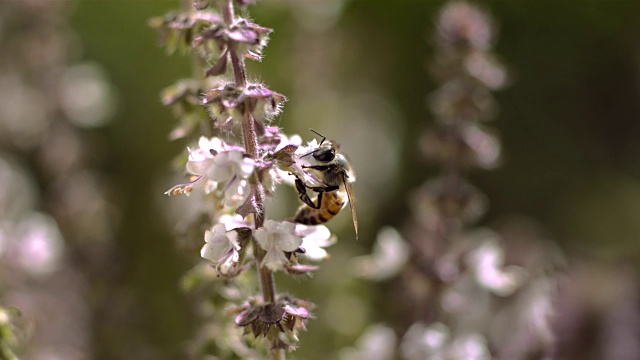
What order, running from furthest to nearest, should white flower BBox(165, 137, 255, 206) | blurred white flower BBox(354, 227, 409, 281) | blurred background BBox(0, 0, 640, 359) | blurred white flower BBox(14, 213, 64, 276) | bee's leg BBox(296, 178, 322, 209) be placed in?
1. blurred background BBox(0, 0, 640, 359)
2. blurred white flower BBox(14, 213, 64, 276)
3. blurred white flower BBox(354, 227, 409, 281)
4. bee's leg BBox(296, 178, 322, 209)
5. white flower BBox(165, 137, 255, 206)

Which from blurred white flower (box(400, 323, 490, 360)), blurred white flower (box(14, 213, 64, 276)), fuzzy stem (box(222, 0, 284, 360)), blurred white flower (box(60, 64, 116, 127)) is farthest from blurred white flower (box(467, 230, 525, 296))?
blurred white flower (box(60, 64, 116, 127))

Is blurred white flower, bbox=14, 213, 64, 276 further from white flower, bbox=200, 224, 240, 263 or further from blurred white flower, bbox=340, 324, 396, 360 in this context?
white flower, bbox=200, 224, 240, 263

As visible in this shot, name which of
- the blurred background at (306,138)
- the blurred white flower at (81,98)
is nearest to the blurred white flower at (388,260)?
the blurred background at (306,138)

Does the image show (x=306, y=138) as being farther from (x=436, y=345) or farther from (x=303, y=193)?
(x=303, y=193)

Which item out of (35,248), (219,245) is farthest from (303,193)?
(35,248)

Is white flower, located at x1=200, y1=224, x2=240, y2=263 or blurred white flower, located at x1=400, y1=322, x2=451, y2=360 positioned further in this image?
blurred white flower, located at x1=400, y1=322, x2=451, y2=360

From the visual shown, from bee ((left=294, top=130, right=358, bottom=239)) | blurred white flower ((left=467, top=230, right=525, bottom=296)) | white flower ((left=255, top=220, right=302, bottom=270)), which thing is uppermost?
blurred white flower ((left=467, top=230, right=525, bottom=296))

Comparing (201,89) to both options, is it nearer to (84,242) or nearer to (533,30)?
(84,242)
